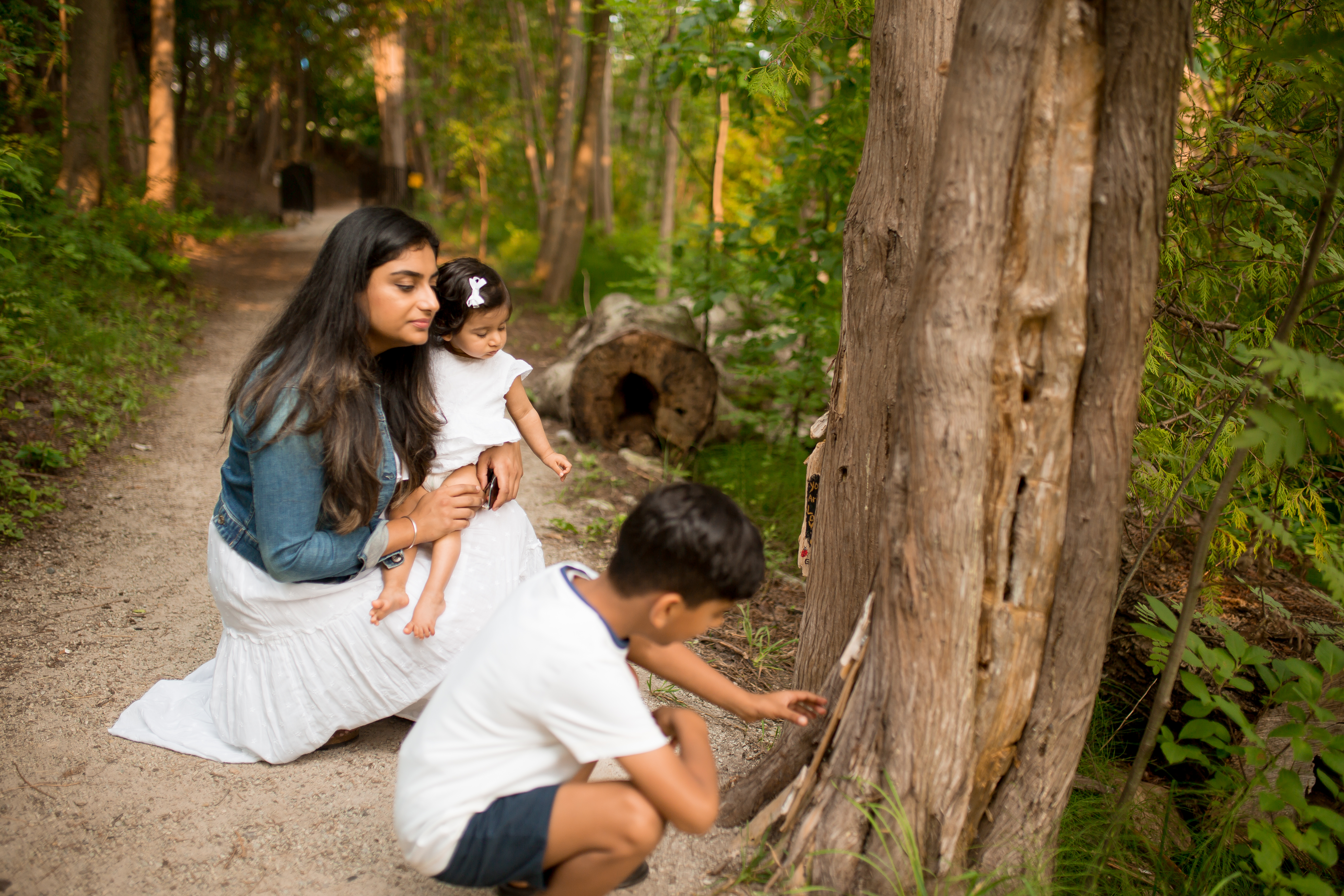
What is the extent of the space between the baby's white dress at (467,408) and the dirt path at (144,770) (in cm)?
91

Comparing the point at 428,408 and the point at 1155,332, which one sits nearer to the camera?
the point at 428,408

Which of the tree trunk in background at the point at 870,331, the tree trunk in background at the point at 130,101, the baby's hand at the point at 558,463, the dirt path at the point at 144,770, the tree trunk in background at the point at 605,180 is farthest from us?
the tree trunk in background at the point at 605,180

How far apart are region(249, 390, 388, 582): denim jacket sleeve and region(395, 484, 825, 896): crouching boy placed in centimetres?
77

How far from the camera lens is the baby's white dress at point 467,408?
262 centimetres

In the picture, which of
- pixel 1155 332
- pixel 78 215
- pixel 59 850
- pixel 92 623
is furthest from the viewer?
pixel 78 215

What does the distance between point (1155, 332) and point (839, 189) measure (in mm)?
2392

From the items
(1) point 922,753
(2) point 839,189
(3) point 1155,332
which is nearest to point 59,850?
(1) point 922,753

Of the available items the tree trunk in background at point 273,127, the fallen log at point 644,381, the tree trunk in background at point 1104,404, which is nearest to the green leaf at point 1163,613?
the tree trunk in background at point 1104,404

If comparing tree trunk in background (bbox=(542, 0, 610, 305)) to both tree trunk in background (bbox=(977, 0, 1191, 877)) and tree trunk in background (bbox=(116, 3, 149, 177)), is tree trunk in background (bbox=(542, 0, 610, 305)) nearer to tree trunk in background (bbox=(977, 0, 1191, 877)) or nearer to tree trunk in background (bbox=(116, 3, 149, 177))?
tree trunk in background (bbox=(116, 3, 149, 177))

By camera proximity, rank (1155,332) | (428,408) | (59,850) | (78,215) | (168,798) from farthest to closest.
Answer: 1. (78,215)
2. (1155,332)
3. (428,408)
4. (168,798)
5. (59,850)

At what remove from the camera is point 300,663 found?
7.78 feet

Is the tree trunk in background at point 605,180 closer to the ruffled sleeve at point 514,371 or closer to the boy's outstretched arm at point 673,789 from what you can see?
the ruffled sleeve at point 514,371

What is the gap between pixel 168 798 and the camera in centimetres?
221

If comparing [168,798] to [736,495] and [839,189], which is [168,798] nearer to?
[736,495]
